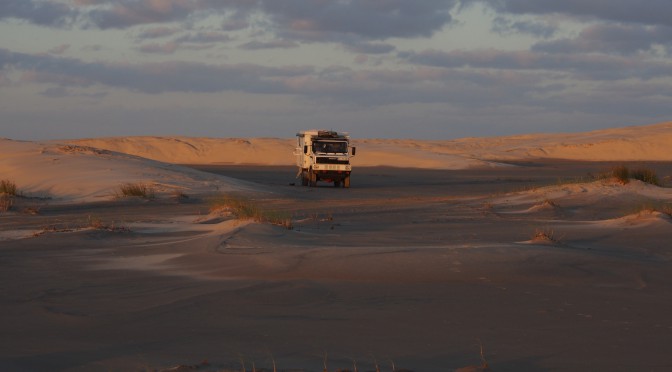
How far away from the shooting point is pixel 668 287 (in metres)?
10.4

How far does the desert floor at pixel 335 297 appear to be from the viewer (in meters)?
7.15

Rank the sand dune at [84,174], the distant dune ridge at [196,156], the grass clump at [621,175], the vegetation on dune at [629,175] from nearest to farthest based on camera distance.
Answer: the grass clump at [621,175] → the vegetation on dune at [629,175] → the sand dune at [84,174] → the distant dune ridge at [196,156]

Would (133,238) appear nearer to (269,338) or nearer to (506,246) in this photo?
(506,246)

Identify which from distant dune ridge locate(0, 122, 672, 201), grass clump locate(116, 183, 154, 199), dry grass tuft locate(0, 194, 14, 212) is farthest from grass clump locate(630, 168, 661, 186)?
dry grass tuft locate(0, 194, 14, 212)

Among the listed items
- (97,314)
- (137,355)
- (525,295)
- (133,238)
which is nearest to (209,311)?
(97,314)

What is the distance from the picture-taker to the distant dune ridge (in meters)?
30.7

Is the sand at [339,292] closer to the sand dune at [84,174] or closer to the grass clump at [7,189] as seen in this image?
the grass clump at [7,189]

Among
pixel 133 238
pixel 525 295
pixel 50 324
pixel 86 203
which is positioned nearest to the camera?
pixel 50 324

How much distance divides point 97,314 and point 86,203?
58.1ft

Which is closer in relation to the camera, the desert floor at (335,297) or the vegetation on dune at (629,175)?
the desert floor at (335,297)

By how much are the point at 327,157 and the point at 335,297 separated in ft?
92.9

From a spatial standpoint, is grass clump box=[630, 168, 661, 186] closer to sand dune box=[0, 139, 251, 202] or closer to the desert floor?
sand dune box=[0, 139, 251, 202]

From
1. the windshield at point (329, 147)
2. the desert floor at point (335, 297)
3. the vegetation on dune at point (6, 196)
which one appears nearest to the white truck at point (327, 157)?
the windshield at point (329, 147)

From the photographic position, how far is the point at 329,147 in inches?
1501
